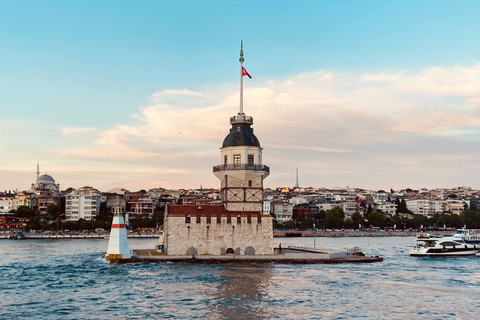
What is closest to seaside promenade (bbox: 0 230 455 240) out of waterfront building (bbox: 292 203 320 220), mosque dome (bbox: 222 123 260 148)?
waterfront building (bbox: 292 203 320 220)

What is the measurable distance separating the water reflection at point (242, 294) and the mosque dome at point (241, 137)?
12.9 m

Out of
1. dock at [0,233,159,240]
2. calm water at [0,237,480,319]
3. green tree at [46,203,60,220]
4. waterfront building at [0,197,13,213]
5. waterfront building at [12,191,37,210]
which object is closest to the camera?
calm water at [0,237,480,319]

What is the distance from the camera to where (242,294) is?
3256cm

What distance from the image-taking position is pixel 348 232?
141000mm

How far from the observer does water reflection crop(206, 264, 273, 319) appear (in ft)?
90.9

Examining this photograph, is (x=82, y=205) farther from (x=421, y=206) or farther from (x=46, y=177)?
(x=421, y=206)

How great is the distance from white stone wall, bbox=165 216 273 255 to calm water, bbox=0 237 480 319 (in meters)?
3.04

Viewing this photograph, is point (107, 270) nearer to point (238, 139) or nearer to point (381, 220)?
point (238, 139)

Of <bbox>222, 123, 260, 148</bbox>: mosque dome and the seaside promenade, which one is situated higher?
<bbox>222, 123, 260, 148</bbox>: mosque dome

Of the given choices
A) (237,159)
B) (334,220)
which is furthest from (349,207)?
(237,159)

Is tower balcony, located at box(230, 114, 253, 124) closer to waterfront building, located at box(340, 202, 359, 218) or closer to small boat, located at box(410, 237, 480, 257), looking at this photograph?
small boat, located at box(410, 237, 480, 257)

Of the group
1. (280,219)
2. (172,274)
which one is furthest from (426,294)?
Result: (280,219)

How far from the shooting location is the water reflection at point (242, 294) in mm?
27708

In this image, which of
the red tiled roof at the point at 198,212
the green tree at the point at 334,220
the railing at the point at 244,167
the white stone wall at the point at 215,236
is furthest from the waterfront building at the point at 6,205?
the white stone wall at the point at 215,236
